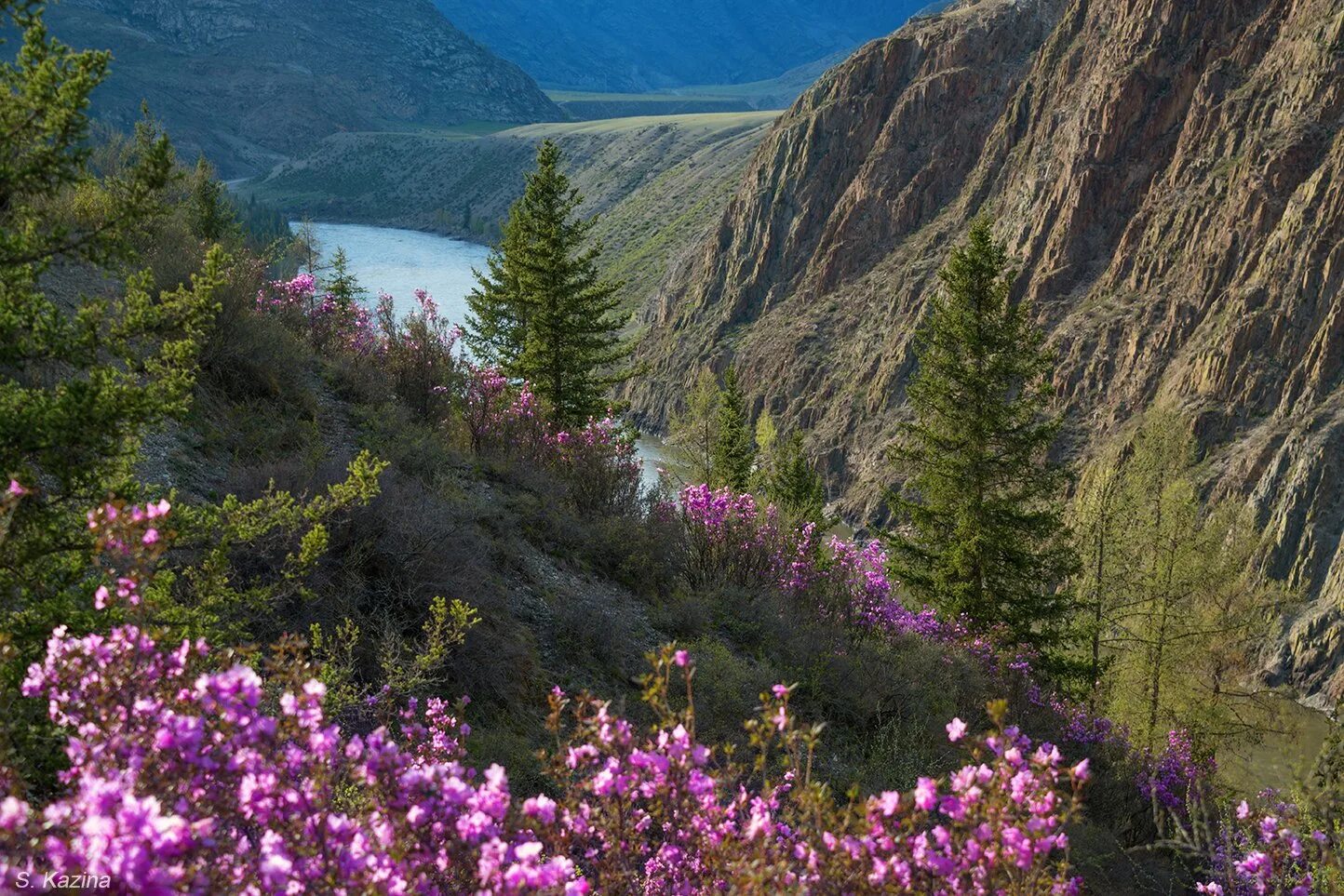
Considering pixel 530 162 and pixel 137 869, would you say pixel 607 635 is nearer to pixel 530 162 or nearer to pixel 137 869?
pixel 137 869

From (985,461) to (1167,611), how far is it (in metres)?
9.71

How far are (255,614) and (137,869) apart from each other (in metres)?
5.06

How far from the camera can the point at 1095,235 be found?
193 feet

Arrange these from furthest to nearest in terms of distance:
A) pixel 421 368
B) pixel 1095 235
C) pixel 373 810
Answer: pixel 1095 235 → pixel 421 368 → pixel 373 810

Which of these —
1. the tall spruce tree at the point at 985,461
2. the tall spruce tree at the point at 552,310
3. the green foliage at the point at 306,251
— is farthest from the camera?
the green foliage at the point at 306,251

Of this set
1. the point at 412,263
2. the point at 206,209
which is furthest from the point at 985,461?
the point at 412,263

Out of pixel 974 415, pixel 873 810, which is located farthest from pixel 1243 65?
pixel 873 810

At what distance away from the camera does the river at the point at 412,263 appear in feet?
267

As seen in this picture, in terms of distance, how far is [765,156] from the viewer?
88.2 m

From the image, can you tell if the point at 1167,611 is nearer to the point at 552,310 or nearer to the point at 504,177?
the point at 552,310

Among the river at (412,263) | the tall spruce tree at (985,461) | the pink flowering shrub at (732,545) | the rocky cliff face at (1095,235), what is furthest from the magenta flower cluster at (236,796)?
the river at (412,263)

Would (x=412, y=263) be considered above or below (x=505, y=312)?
above

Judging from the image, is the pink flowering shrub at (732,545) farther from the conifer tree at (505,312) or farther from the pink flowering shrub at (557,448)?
the conifer tree at (505,312)

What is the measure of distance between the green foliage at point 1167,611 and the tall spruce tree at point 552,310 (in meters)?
13.1
